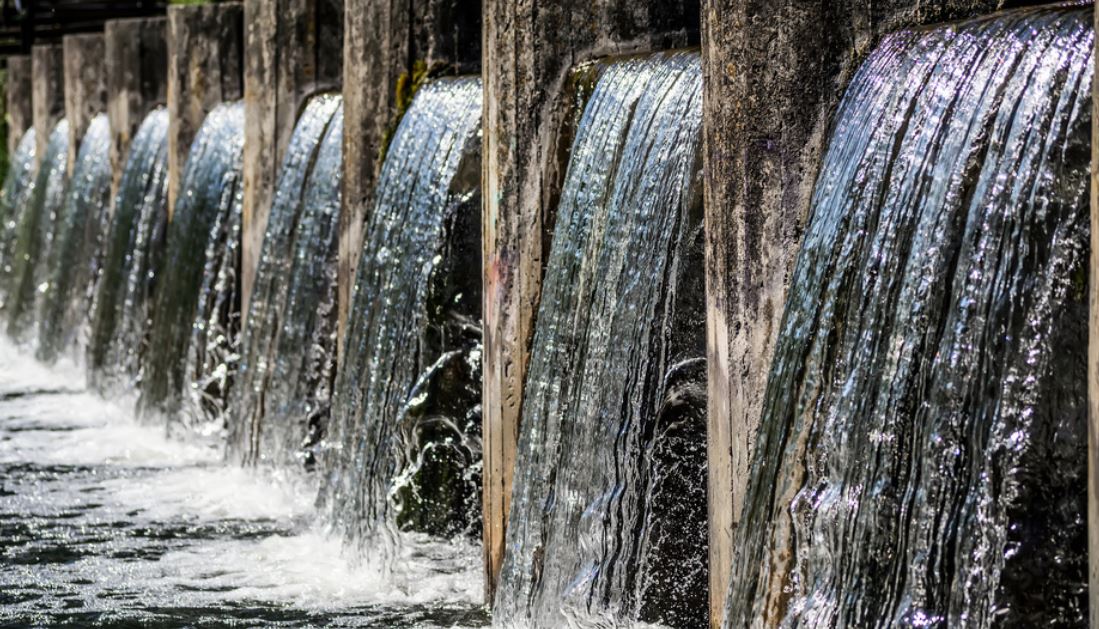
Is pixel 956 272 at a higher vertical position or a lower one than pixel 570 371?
higher

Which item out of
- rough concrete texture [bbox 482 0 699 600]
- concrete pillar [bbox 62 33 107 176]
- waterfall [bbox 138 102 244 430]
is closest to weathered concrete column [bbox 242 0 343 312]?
waterfall [bbox 138 102 244 430]

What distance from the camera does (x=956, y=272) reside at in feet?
14.8

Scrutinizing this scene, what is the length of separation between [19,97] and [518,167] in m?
15.4

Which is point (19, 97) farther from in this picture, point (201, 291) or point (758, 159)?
point (758, 159)

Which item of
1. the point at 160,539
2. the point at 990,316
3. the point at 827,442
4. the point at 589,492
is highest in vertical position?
the point at 990,316

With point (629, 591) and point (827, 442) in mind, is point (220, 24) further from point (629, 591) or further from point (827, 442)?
point (827, 442)

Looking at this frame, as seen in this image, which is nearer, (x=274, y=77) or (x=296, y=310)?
(x=296, y=310)

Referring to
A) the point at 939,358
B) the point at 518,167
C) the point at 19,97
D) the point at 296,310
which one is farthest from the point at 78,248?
the point at 939,358

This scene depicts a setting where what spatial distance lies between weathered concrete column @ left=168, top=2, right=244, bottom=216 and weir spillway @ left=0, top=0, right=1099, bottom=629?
25.3 inches

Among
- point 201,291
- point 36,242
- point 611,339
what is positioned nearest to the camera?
point 611,339

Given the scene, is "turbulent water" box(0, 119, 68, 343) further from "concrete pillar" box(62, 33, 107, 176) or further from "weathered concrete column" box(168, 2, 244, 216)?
"weathered concrete column" box(168, 2, 244, 216)

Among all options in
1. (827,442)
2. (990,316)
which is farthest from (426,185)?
(990,316)

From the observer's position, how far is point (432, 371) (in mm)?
7957

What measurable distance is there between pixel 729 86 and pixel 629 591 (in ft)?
5.63
